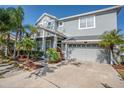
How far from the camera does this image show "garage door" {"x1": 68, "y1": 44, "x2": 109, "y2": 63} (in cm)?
1332

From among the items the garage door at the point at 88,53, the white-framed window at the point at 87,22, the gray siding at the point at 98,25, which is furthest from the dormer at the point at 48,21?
the garage door at the point at 88,53

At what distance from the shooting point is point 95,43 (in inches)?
535

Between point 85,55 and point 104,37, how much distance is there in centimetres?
408

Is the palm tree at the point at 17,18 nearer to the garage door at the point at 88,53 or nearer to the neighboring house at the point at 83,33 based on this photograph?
the neighboring house at the point at 83,33

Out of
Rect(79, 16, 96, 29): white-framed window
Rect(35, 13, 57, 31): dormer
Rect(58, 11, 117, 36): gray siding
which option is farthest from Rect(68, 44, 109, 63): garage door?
Rect(35, 13, 57, 31): dormer

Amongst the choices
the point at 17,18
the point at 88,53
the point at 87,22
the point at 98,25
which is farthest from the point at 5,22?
the point at 98,25

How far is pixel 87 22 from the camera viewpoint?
1555 cm

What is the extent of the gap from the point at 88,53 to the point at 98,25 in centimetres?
399

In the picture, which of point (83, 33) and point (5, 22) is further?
point (83, 33)

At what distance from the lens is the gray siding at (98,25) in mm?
13703

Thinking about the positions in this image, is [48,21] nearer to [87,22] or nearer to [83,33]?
[83,33]

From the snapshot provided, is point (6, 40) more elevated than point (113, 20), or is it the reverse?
point (113, 20)
